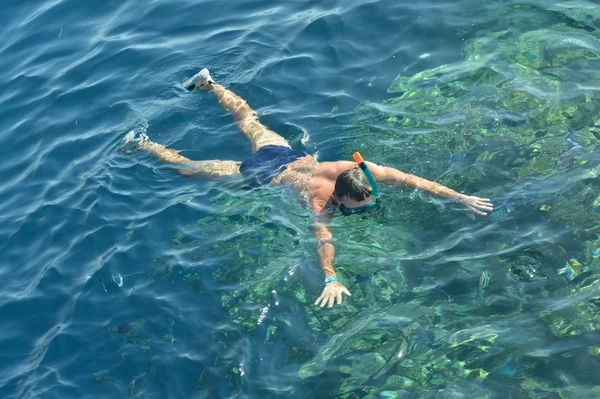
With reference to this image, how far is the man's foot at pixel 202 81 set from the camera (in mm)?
9316

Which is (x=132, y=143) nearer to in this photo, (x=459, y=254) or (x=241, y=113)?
(x=241, y=113)

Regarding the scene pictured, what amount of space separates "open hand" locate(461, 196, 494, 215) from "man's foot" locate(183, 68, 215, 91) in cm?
441

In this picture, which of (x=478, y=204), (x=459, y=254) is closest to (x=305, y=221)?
(x=459, y=254)

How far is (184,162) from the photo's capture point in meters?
8.52

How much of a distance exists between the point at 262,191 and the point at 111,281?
2.09m

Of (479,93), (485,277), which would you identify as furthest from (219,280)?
(479,93)

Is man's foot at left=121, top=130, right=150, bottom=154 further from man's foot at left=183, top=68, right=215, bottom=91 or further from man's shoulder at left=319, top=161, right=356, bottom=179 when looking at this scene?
man's shoulder at left=319, top=161, right=356, bottom=179

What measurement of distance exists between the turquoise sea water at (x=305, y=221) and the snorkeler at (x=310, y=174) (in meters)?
0.18

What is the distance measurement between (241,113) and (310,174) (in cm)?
186

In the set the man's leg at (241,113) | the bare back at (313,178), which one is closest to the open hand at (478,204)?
the bare back at (313,178)

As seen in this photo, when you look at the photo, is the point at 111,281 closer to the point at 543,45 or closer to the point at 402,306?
the point at 402,306

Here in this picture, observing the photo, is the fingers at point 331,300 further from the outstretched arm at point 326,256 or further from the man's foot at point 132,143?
the man's foot at point 132,143

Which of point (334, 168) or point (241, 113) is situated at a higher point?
point (241, 113)

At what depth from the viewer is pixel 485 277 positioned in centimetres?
616
